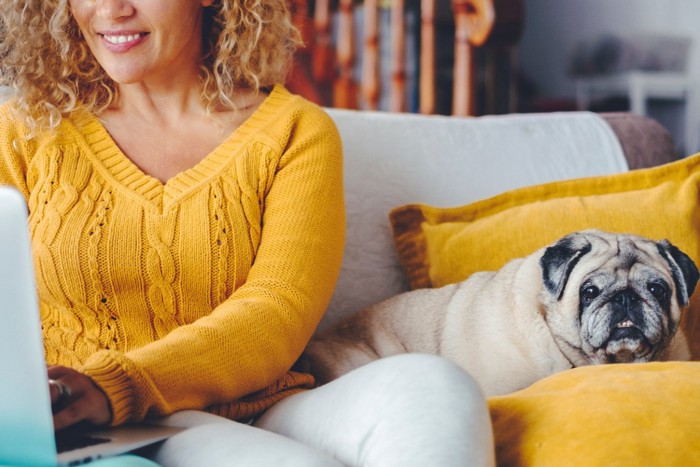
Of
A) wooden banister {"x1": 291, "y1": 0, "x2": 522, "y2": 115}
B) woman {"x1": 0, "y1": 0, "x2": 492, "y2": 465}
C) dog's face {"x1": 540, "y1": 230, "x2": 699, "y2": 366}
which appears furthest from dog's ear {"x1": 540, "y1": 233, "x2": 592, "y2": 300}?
wooden banister {"x1": 291, "y1": 0, "x2": 522, "y2": 115}

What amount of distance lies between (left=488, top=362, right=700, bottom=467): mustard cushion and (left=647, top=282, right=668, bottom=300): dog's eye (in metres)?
0.16

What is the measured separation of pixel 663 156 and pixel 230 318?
1.00 m

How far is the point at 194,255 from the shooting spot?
116cm

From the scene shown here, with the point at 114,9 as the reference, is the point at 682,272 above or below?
below

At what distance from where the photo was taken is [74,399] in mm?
814

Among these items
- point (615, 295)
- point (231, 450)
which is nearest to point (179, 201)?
point (231, 450)

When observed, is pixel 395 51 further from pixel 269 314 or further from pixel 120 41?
pixel 269 314

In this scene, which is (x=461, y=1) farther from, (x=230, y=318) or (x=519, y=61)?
(x=519, y=61)

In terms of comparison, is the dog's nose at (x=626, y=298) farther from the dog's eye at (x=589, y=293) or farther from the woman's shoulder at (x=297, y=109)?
the woman's shoulder at (x=297, y=109)

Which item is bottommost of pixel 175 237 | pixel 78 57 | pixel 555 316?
pixel 555 316

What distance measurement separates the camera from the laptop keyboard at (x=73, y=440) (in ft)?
2.57

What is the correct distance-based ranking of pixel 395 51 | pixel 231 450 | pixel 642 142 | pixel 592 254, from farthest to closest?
pixel 395 51, pixel 642 142, pixel 592 254, pixel 231 450

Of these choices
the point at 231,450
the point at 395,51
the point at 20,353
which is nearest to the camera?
the point at 20,353

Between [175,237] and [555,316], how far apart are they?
530 millimetres
